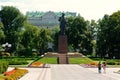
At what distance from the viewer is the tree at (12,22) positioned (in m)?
91.1

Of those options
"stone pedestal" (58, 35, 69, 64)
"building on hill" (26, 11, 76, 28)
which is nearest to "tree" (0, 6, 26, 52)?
"stone pedestal" (58, 35, 69, 64)

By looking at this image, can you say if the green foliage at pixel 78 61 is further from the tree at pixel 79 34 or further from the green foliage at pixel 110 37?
the tree at pixel 79 34

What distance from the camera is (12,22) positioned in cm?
9262

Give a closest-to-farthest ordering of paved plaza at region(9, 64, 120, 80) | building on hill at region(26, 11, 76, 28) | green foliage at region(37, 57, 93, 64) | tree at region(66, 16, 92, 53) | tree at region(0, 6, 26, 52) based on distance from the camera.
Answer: paved plaza at region(9, 64, 120, 80) → green foliage at region(37, 57, 93, 64) → tree at region(0, 6, 26, 52) → tree at region(66, 16, 92, 53) → building on hill at region(26, 11, 76, 28)

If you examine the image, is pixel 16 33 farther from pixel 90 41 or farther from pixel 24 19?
pixel 90 41

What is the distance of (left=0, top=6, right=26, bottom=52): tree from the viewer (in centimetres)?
9112

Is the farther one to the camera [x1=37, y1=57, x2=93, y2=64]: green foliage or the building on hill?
the building on hill

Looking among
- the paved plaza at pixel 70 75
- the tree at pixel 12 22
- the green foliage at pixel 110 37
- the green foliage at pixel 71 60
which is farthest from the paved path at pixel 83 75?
the tree at pixel 12 22

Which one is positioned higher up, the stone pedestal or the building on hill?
the building on hill

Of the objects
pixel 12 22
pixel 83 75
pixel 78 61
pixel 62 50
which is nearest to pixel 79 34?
pixel 12 22

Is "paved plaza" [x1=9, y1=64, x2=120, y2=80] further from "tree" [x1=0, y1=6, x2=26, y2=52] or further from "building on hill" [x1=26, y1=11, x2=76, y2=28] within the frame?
"building on hill" [x1=26, y1=11, x2=76, y2=28]

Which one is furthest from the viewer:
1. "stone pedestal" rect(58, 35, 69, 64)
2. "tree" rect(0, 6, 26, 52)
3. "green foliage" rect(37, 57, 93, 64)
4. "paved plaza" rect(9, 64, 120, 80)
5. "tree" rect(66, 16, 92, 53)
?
"tree" rect(66, 16, 92, 53)

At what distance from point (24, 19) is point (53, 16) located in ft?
208

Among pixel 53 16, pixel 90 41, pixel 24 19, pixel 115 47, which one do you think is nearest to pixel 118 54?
pixel 115 47
